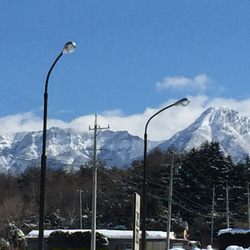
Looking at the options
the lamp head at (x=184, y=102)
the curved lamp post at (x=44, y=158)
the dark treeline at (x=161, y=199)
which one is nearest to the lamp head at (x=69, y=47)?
the curved lamp post at (x=44, y=158)

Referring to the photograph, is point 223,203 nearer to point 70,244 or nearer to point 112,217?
point 112,217

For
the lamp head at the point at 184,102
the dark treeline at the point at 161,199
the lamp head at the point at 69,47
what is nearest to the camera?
the lamp head at the point at 69,47

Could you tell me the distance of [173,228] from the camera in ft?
227

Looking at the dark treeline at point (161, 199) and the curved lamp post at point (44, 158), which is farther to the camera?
the dark treeline at point (161, 199)

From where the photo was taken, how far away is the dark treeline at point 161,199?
257ft

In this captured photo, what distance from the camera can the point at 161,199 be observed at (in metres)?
79.5

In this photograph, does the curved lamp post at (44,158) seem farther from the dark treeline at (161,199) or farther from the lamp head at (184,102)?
the dark treeline at (161,199)

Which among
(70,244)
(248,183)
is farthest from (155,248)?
(248,183)

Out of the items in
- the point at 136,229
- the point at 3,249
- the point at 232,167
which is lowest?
the point at 3,249

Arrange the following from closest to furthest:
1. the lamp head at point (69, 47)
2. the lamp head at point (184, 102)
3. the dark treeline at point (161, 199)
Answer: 1. the lamp head at point (69, 47)
2. the lamp head at point (184, 102)
3. the dark treeline at point (161, 199)

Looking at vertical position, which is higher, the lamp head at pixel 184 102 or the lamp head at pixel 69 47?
the lamp head at pixel 69 47

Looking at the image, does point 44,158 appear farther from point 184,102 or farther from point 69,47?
point 184,102

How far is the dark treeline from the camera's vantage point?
7838 cm

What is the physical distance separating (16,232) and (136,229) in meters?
42.2
